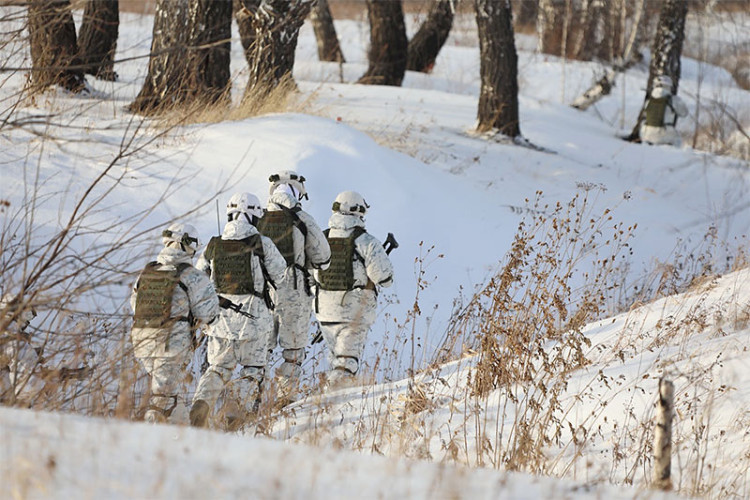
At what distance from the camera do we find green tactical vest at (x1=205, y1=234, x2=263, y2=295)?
6527mm

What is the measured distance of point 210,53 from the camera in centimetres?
1024

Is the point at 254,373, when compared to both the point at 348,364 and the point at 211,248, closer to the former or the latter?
the point at 348,364

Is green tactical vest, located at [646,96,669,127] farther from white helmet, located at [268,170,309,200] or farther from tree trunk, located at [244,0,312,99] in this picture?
white helmet, located at [268,170,309,200]

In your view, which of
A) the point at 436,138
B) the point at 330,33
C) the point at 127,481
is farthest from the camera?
the point at 330,33

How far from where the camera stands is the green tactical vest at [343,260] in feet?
23.9

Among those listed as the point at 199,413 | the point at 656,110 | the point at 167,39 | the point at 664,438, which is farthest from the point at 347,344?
the point at 656,110

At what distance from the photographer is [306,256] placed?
24.1ft

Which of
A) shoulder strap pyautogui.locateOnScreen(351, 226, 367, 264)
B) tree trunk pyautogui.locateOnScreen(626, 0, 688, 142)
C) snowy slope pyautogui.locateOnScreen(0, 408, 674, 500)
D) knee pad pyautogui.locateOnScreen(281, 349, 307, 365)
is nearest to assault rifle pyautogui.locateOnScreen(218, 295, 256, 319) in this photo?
knee pad pyautogui.locateOnScreen(281, 349, 307, 365)

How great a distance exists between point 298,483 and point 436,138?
10439mm

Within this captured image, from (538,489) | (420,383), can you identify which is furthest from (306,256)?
(538,489)

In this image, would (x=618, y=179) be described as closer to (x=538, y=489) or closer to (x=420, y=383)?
(x=420, y=383)

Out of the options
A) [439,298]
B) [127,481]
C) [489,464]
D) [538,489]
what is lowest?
[439,298]

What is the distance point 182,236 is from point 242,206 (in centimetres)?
61

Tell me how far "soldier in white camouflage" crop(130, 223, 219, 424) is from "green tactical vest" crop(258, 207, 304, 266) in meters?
1.04
